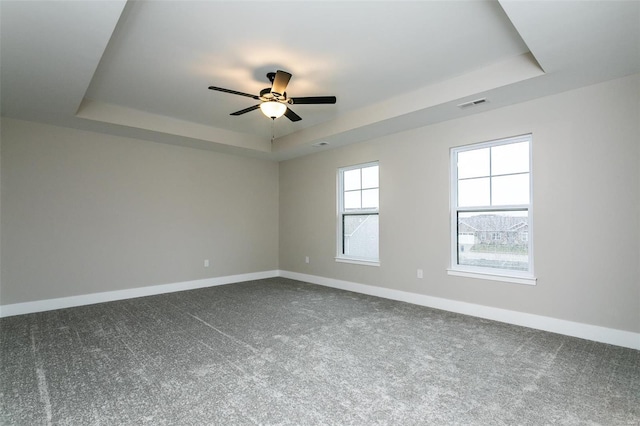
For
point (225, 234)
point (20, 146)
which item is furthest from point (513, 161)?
point (20, 146)

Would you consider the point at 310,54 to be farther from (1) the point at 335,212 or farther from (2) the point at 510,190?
(1) the point at 335,212

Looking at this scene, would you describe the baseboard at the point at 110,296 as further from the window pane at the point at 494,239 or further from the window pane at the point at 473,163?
the window pane at the point at 473,163

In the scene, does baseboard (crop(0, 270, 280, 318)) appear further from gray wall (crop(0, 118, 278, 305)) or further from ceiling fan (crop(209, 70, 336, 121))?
ceiling fan (crop(209, 70, 336, 121))

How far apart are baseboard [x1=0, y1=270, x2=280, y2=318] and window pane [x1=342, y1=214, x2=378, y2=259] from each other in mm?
2070

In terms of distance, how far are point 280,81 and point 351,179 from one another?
281cm

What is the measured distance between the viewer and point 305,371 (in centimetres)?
251

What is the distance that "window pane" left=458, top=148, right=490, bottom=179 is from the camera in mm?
4090

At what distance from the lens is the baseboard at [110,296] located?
4.20 m

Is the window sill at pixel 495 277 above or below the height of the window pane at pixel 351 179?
below

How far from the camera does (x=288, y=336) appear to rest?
328 centimetres

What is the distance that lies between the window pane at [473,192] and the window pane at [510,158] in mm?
190

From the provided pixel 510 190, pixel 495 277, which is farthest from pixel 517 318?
pixel 510 190

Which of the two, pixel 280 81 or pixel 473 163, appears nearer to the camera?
pixel 280 81

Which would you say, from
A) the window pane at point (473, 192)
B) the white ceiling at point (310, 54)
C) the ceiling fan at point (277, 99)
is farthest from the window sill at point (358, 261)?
the ceiling fan at point (277, 99)
